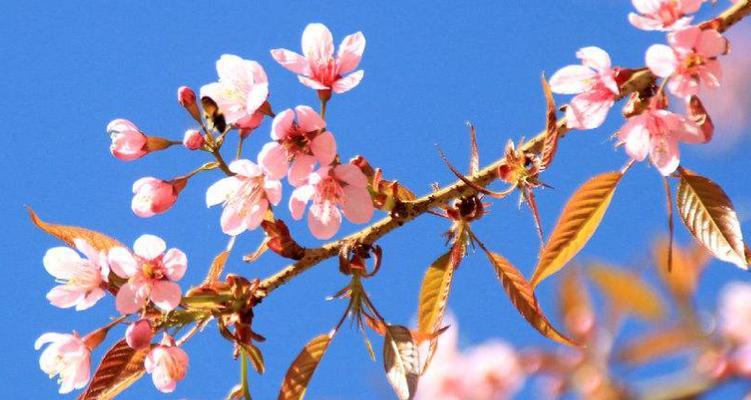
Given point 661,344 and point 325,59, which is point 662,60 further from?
point 325,59

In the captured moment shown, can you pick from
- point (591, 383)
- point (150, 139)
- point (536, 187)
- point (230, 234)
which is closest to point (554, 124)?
point (536, 187)

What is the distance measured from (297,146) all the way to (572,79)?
41 centimetres

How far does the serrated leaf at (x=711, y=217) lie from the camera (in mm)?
1421

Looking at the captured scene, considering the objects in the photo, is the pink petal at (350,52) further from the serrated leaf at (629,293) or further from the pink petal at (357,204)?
the serrated leaf at (629,293)

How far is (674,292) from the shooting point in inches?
56.0

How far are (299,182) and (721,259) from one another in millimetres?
606

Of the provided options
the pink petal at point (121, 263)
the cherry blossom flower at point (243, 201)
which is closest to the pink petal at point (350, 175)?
the cherry blossom flower at point (243, 201)

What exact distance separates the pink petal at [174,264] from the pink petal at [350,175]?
0.28 meters

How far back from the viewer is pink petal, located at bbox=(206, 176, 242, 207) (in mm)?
1520

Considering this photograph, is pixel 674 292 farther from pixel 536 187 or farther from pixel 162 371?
pixel 162 371

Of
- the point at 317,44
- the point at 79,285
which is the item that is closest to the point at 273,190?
the point at 317,44

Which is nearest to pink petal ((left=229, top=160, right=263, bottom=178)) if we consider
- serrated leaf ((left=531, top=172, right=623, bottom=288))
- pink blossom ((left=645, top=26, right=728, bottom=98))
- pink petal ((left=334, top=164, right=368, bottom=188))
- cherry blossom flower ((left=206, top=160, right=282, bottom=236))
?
cherry blossom flower ((left=206, top=160, right=282, bottom=236))

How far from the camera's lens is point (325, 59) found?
1.56 m

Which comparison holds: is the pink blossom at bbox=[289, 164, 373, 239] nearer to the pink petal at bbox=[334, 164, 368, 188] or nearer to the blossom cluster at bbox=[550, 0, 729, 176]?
the pink petal at bbox=[334, 164, 368, 188]
